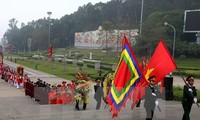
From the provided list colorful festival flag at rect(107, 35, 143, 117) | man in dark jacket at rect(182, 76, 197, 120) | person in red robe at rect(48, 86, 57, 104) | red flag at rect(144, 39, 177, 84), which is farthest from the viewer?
person in red robe at rect(48, 86, 57, 104)

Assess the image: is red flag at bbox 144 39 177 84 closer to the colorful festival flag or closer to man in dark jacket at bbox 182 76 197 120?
man in dark jacket at bbox 182 76 197 120

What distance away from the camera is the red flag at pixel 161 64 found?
10.1 metres

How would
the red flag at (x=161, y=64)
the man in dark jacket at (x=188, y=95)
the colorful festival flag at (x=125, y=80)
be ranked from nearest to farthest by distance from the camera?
the colorful festival flag at (x=125, y=80), the man in dark jacket at (x=188, y=95), the red flag at (x=161, y=64)

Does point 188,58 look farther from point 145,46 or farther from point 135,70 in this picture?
point 135,70

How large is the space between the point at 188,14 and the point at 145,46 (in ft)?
35.7

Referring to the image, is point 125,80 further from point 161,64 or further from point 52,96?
point 52,96

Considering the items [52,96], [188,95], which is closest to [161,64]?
[188,95]

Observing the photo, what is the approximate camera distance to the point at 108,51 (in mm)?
73938

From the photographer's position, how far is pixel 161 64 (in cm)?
1038

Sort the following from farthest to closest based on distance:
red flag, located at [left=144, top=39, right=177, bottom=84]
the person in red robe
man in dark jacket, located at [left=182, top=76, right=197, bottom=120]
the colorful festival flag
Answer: the person in red robe, red flag, located at [left=144, top=39, right=177, bottom=84], man in dark jacket, located at [left=182, top=76, right=197, bottom=120], the colorful festival flag

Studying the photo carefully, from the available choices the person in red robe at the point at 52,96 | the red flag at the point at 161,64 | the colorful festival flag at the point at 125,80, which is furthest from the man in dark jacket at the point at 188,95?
the person in red robe at the point at 52,96

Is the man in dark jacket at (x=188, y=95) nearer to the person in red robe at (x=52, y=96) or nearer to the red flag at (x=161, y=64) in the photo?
the red flag at (x=161, y=64)

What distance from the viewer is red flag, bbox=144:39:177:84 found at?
10.1 m

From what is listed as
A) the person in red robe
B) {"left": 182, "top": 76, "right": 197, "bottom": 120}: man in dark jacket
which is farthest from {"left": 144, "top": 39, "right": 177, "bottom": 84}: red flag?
the person in red robe
